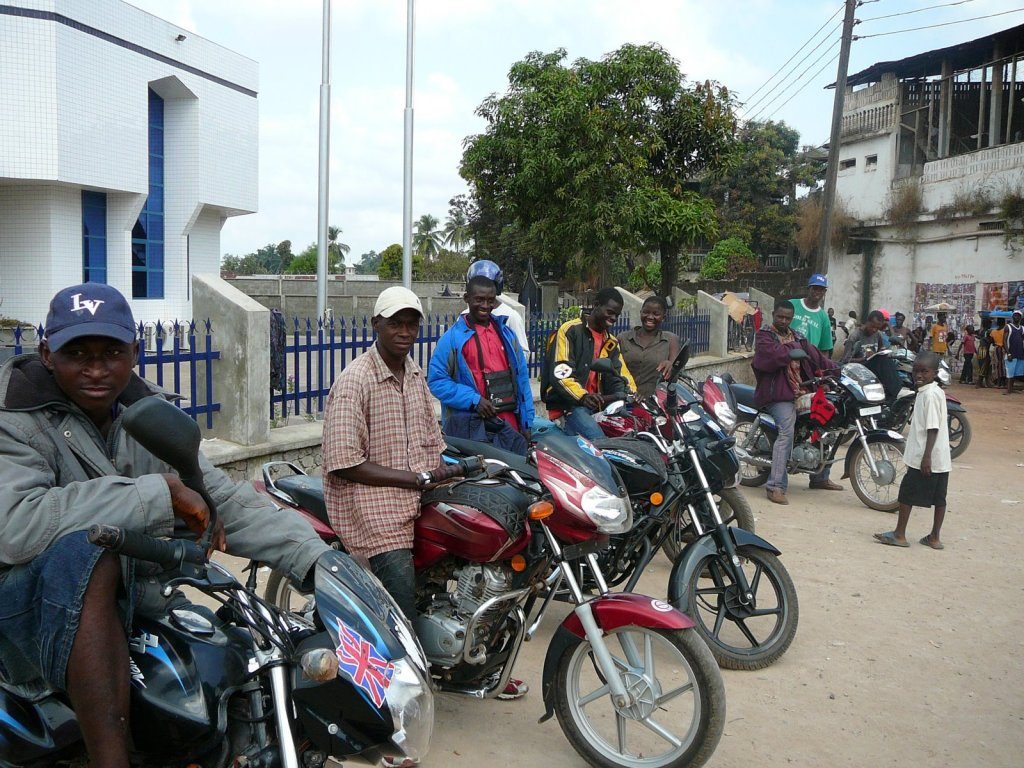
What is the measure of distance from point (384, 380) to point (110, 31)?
56.2 ft

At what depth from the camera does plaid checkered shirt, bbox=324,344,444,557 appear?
9.95ft

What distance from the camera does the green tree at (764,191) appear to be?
33.1m

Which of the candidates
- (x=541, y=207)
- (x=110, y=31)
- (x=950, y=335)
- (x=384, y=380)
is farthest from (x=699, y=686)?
(x=110, y=31)

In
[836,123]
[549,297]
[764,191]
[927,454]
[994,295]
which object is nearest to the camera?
[927,454]

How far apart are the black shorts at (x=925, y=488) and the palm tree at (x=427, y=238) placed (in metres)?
58.7

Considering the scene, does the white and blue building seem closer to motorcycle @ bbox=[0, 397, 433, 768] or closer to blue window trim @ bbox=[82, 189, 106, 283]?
blue window trim @ bbox=[82, 189, 106, 283]

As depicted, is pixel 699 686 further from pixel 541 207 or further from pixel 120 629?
pixel 541 207

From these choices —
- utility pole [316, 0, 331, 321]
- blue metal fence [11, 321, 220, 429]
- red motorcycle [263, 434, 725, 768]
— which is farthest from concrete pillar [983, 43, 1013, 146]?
red motorcycle [263, 434, 725, 768]

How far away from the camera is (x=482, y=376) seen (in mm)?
4660

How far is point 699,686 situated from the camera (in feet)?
9.43

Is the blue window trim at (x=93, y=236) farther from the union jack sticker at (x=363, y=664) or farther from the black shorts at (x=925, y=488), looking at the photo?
the union jack sticker at (x=363, y=664)

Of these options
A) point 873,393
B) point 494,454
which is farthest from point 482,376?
point 873,393

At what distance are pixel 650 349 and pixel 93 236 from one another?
15017 mm

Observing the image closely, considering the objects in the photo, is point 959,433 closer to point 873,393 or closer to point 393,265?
point 873,393
